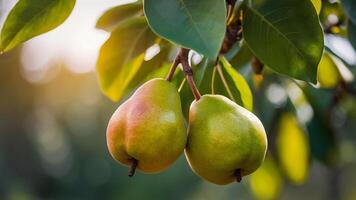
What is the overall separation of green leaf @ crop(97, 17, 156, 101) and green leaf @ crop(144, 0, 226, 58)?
0.34 m

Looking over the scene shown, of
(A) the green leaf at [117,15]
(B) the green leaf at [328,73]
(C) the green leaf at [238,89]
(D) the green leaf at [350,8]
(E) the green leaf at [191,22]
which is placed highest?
(E) the green leaf at [191,22]

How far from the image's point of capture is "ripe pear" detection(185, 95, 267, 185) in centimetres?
79

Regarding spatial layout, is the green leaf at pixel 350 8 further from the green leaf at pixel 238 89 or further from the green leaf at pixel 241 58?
the green leaf at pixel 241 58

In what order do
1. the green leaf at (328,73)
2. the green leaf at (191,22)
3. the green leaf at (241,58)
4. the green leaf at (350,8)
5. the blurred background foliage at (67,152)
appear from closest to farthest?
1. the green leaf at (191,22)
2. the green leaf at (350,8)
3. the green leaf at (241,58)
4. the green leaf at (328,73)
5. the blurred background foliage at (67,152)

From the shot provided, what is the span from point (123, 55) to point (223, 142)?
459mm

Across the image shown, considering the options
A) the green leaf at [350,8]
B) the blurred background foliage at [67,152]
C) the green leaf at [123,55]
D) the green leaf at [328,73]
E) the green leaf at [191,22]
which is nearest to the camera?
the green leaf at [191,22]

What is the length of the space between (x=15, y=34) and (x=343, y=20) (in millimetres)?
714

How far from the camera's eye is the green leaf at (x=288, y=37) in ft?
2.91

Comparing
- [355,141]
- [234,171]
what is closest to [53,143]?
[355,141]

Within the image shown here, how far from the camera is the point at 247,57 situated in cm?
133

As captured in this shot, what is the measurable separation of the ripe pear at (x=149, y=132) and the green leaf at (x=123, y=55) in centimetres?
32

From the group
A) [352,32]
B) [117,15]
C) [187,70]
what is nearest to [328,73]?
[352,32]

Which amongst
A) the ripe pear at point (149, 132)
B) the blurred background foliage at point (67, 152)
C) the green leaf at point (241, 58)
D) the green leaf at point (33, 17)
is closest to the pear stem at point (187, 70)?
the ripe pear at point (149, 132)

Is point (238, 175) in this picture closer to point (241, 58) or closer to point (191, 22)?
point (191, 22)
